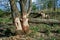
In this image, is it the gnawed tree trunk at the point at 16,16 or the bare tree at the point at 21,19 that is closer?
the gnawed tree trunk at the point at 16,16

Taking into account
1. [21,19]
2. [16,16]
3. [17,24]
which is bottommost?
[17,24]

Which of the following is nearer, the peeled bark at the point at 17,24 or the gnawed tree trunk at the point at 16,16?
the gnawed tree trunk at the point at 16,16

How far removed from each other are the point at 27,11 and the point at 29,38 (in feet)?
4.78

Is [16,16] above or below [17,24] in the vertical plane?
above

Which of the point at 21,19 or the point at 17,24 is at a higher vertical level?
the point at 21,19

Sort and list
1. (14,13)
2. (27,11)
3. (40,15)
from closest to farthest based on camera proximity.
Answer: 1. (14,13)
2. (27,11)
3. (40,15)

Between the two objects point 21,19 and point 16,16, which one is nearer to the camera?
point 16,16

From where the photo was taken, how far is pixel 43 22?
10.6m

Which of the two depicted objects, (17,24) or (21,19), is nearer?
(17,24)

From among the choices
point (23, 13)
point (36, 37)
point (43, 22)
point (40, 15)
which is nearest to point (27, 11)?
point (23, 13)

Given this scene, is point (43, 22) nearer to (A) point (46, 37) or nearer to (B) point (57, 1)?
(A) point (46, 37)

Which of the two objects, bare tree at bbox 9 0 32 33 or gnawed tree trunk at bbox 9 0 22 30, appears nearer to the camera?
gnawed tree trunk at bbox 9 0 22 30

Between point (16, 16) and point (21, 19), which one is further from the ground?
point (16, 16)

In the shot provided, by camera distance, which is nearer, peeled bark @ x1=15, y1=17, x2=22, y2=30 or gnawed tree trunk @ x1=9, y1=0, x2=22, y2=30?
gnawed tree trunk @ x1=9, y1=0, x2=22, y2=30
